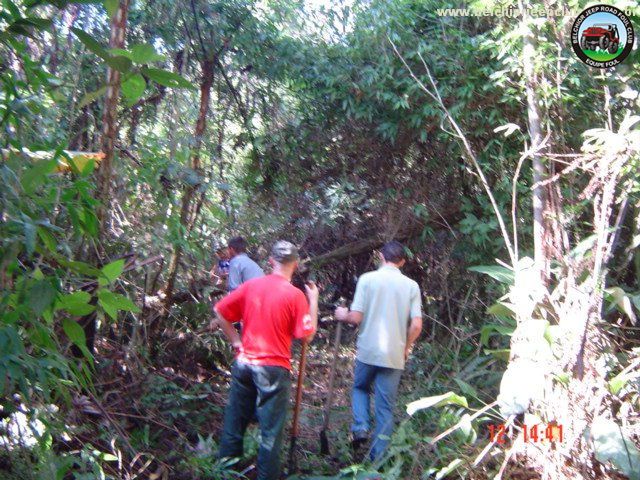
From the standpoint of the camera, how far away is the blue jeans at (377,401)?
5.15m

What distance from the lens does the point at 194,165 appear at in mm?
7055

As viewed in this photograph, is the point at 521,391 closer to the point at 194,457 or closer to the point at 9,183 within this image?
the point at 194,457

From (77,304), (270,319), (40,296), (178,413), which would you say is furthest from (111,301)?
(178,413)

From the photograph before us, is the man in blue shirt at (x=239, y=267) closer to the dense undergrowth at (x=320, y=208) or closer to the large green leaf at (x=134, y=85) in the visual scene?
the dense undergrowth at (x=320, y=208)

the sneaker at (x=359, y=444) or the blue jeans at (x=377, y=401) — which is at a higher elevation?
the blue jeans at (x=377, y=401)

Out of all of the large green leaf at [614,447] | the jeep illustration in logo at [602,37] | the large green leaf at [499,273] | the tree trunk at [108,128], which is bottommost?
the large green leaf at [614,447]

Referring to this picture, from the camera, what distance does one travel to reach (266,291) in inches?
182

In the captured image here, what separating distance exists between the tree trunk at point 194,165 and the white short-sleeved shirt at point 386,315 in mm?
1848

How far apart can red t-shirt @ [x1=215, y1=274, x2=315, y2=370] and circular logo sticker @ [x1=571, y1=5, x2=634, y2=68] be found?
2.67 metres

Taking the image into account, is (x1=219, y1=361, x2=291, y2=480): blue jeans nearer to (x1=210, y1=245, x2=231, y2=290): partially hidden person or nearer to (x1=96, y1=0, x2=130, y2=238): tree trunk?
(x1=96, y1=0, x2=130, y2=238): tree trunk

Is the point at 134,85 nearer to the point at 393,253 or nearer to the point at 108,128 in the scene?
the point at 108,128

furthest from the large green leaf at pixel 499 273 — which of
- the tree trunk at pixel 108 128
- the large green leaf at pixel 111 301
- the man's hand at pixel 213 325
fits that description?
the large green leaf at pixel 111 301

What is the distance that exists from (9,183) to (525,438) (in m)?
3.51

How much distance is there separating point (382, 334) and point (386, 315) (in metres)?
0.15
